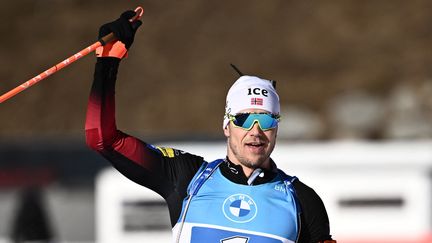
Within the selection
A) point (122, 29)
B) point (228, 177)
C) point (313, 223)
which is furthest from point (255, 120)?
point (122, 29)

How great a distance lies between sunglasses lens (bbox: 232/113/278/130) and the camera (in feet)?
14.5

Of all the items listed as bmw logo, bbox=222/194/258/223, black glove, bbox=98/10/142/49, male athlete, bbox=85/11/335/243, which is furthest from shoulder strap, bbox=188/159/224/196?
black glove, bbox=98/10/142/49

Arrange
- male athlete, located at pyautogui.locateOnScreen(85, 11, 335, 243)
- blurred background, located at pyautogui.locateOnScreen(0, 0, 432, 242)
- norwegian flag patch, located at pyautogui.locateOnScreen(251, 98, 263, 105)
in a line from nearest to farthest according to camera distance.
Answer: male athlete, located at pyautogui.locateOnScreen(85, 11, 335, 243)
norwegian flag patch, located at pyautogui.locateOnScreen(251, 98, 263, 105)
blurred background, located at pyautogui.locateOnScreen(0, 0, 432, 242)

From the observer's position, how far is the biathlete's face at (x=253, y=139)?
437 centimetres

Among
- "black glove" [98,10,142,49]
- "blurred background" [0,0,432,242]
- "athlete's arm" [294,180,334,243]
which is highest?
"blurred background" [0,0,432,242]

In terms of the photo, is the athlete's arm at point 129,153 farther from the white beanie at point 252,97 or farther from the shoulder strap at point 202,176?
the white beanie at point 252,97

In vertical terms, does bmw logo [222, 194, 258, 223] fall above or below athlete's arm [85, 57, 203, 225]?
below

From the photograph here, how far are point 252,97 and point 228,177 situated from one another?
362 mm

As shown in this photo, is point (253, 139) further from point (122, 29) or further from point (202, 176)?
point (122, 29)

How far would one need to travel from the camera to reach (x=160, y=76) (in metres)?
17.5

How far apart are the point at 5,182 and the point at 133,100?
727cm

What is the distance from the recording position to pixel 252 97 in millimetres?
4504

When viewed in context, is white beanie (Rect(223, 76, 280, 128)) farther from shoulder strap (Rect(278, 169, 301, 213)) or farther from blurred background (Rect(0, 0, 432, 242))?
blurred background (Rect(0, 0, 432, 242))

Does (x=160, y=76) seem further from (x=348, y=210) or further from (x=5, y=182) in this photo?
(x=348, y=210)
